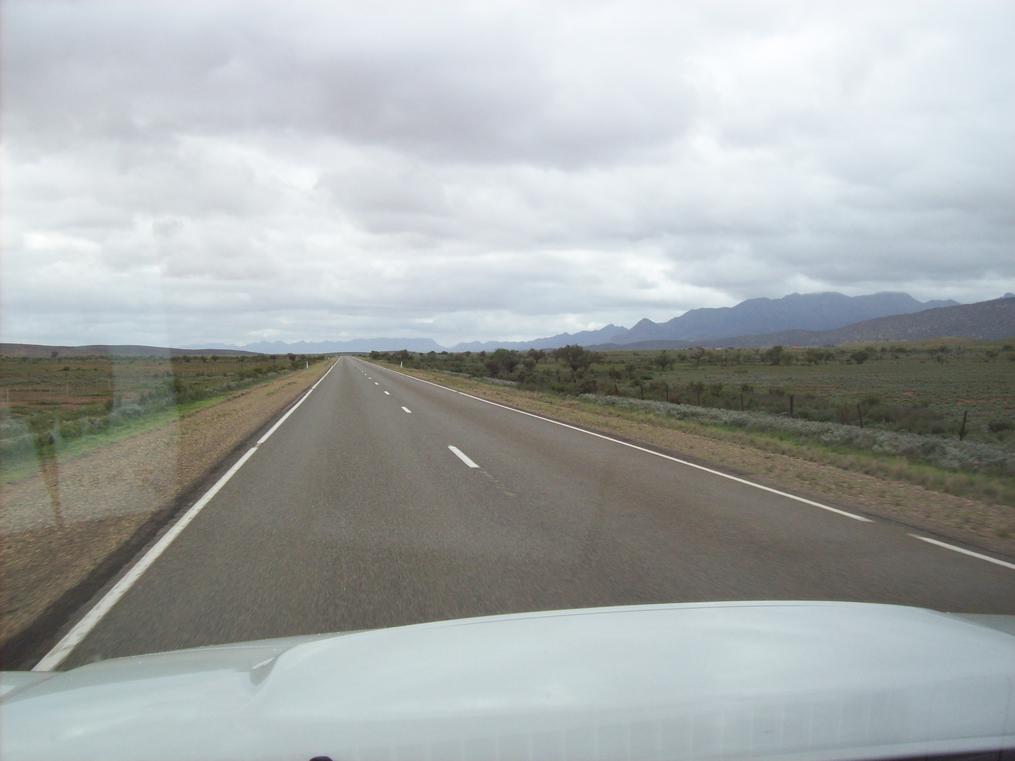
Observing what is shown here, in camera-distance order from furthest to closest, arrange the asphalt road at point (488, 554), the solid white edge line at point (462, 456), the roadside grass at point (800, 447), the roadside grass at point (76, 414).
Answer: the roadside grass at point (76, 414) < the solid white edge line at point (462, 456) < the roadside grass at point (800, 447) < the asphalt road at point (488, 554)

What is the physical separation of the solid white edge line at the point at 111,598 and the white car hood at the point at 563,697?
45.6 inches

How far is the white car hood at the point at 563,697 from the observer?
2.49 m

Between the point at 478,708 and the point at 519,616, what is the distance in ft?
4.15

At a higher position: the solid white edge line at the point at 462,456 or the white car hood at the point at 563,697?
the white car hood at the point at 563,697

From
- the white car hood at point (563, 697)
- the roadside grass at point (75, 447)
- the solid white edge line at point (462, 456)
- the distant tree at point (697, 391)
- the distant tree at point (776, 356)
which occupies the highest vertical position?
the white car hood at point (563, 697)

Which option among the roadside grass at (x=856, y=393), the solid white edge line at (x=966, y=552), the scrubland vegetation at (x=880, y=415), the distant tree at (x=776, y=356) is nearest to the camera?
the solid white edge line at (x=966, y=552)

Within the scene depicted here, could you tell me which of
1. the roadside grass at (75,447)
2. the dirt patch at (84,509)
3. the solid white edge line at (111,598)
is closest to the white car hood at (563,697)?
the solid white edge line at (111,598)

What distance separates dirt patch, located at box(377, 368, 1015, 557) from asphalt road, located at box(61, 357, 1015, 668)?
79 centimetres

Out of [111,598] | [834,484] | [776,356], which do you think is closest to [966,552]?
[834,484]

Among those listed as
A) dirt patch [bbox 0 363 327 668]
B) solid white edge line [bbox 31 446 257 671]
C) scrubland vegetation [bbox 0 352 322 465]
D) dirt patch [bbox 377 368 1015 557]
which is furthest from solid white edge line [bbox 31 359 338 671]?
dirt patch [bbox 377 368 1015 557]

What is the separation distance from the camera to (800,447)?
1630cm

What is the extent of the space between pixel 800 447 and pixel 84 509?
13432 mm

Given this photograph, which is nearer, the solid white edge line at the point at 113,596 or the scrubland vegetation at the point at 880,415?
the solid white edge line at the point at 113,596

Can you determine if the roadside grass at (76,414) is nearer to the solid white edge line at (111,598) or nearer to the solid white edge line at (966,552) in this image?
the solid white edge line at (111,598)
